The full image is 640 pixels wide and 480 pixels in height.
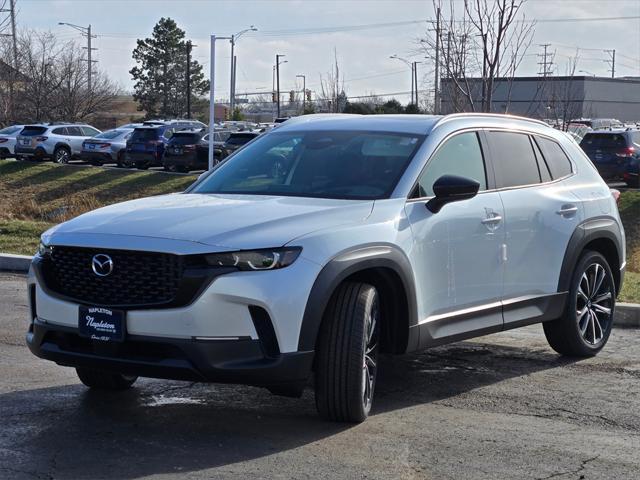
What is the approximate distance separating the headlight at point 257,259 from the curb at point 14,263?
7962mm

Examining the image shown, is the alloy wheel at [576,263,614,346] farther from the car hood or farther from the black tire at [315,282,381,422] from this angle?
the black tire at [315,282,381,422]

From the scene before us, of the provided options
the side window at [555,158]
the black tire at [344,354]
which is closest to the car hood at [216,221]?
the black tire at [344,354]

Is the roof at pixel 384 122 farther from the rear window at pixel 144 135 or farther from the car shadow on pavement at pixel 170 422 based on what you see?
the rear window at pixel 144 135

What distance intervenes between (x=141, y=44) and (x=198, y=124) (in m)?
45.1

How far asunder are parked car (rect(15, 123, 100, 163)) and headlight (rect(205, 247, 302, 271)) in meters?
34.2

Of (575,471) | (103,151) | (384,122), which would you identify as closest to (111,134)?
(103,151)

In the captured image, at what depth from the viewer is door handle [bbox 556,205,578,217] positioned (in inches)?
303

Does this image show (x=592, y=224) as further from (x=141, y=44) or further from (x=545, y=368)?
(x=141, y=44)

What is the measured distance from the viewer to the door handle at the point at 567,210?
25.3 feet

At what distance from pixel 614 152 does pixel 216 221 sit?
25448 mm

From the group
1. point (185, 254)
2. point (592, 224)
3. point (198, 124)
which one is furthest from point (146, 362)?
point (198, 124)

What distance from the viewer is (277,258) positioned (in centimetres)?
548

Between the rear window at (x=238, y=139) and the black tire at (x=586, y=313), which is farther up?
the rear window at (x=238, y=139)

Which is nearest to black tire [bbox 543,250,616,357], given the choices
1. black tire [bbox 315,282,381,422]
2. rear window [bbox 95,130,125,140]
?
black tire [bbox 315,282,381,422]
